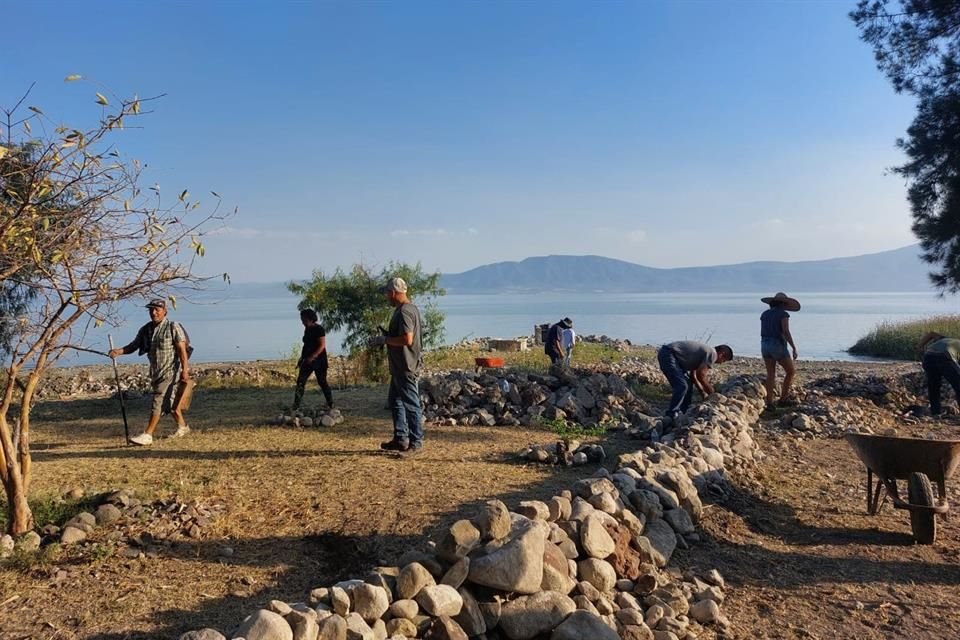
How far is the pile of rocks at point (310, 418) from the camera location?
29.5 ft

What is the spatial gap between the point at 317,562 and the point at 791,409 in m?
8.68

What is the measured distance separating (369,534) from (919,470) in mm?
4303

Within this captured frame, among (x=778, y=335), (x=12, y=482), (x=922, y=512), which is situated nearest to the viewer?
(x=12, y=482)

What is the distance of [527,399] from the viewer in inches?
400

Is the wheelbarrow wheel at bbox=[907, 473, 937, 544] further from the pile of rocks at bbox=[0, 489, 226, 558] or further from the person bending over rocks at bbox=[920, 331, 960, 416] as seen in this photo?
the person bending over rocks at bbox=[920, 331, 960, 416]

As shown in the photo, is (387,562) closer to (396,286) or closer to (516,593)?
(516,593)

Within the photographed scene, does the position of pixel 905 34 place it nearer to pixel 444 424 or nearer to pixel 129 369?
pixel 444 424

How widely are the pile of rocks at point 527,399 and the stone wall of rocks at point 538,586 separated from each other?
14.5ft

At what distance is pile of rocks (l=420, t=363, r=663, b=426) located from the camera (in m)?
9.68

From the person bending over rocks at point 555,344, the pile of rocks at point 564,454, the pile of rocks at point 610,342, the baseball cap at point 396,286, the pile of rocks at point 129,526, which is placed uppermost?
the baseball cap at point 396,286

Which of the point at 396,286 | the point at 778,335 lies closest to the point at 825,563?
the point at 396,286

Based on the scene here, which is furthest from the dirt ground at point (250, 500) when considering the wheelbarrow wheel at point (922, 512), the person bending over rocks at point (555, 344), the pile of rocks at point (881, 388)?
the person bending over rocks at point (555, 344)

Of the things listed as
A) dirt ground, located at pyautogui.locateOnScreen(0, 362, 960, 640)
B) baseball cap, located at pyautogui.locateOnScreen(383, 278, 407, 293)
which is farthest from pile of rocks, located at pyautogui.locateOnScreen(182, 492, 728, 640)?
baseball cap, located at pyautogui.locateOnScreen(383, 278, 407, 293)

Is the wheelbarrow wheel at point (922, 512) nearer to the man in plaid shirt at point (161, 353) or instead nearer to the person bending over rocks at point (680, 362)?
the person bending over rocks at point (680, 362)
